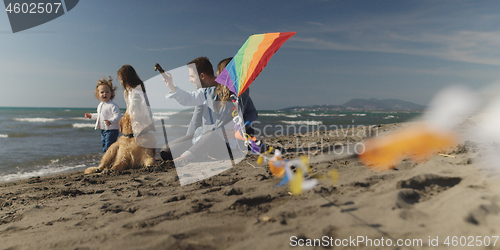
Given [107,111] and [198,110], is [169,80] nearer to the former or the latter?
[198,110]

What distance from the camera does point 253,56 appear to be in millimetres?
2951

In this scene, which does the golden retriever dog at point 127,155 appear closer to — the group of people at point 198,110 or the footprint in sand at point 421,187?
the group of people at point 198,110

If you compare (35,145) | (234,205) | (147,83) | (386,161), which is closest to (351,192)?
(234,205)

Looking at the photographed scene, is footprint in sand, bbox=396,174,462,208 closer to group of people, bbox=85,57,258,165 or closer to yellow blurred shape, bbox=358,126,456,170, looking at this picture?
yellow blurred shape, bbox=358,126,456,170

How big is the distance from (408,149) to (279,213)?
2.48m

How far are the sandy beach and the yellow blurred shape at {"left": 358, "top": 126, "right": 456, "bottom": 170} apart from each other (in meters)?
0.20

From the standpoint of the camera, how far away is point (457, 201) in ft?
6.21

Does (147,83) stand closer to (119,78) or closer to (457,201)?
(119,78)

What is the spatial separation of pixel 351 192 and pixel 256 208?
2.70 feet

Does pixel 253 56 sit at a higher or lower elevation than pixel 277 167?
higher

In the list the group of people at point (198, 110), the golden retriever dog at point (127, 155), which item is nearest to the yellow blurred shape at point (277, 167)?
the group of people at point (198, 110)

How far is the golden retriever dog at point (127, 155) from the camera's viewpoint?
4.21 meters

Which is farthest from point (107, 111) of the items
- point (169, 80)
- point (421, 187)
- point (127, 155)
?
point (421, 187)

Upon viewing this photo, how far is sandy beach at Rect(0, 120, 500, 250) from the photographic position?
164 cm
